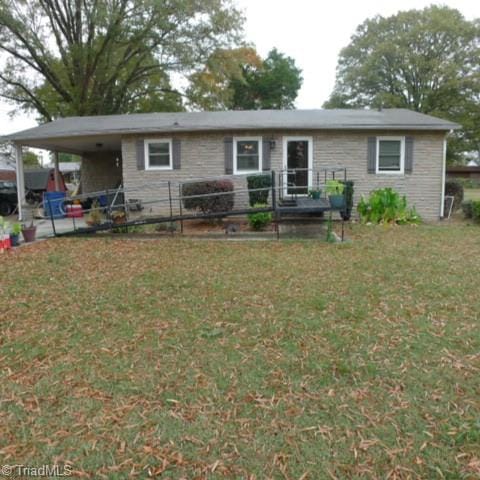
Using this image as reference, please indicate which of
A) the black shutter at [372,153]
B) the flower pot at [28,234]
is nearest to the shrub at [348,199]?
the black shutter at [372,153]

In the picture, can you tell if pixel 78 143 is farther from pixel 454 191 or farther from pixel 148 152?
pixel 454 191

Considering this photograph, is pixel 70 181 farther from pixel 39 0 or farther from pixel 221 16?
pixel 221 16

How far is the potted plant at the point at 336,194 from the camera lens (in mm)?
8641

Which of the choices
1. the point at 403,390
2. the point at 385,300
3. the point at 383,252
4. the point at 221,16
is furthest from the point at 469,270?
the point at 221,16

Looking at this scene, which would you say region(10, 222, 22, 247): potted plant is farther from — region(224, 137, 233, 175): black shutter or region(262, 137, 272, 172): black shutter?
region(262, 137, 272, 172): black shutter

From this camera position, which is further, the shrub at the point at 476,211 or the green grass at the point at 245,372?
the shrub at the point at 476,211

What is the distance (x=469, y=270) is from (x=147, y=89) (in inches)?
879

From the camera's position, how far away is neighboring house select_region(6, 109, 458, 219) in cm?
1085

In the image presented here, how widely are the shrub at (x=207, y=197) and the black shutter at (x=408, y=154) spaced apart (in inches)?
199

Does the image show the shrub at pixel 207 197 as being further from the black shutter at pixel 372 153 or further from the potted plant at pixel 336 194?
the black shutter at pixel 372 153

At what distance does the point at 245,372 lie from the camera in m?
2.84

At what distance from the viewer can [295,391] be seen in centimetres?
260

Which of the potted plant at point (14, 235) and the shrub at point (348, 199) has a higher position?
the shrub at point (348, 199)

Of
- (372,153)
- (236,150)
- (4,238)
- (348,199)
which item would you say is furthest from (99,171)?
(372,153)
